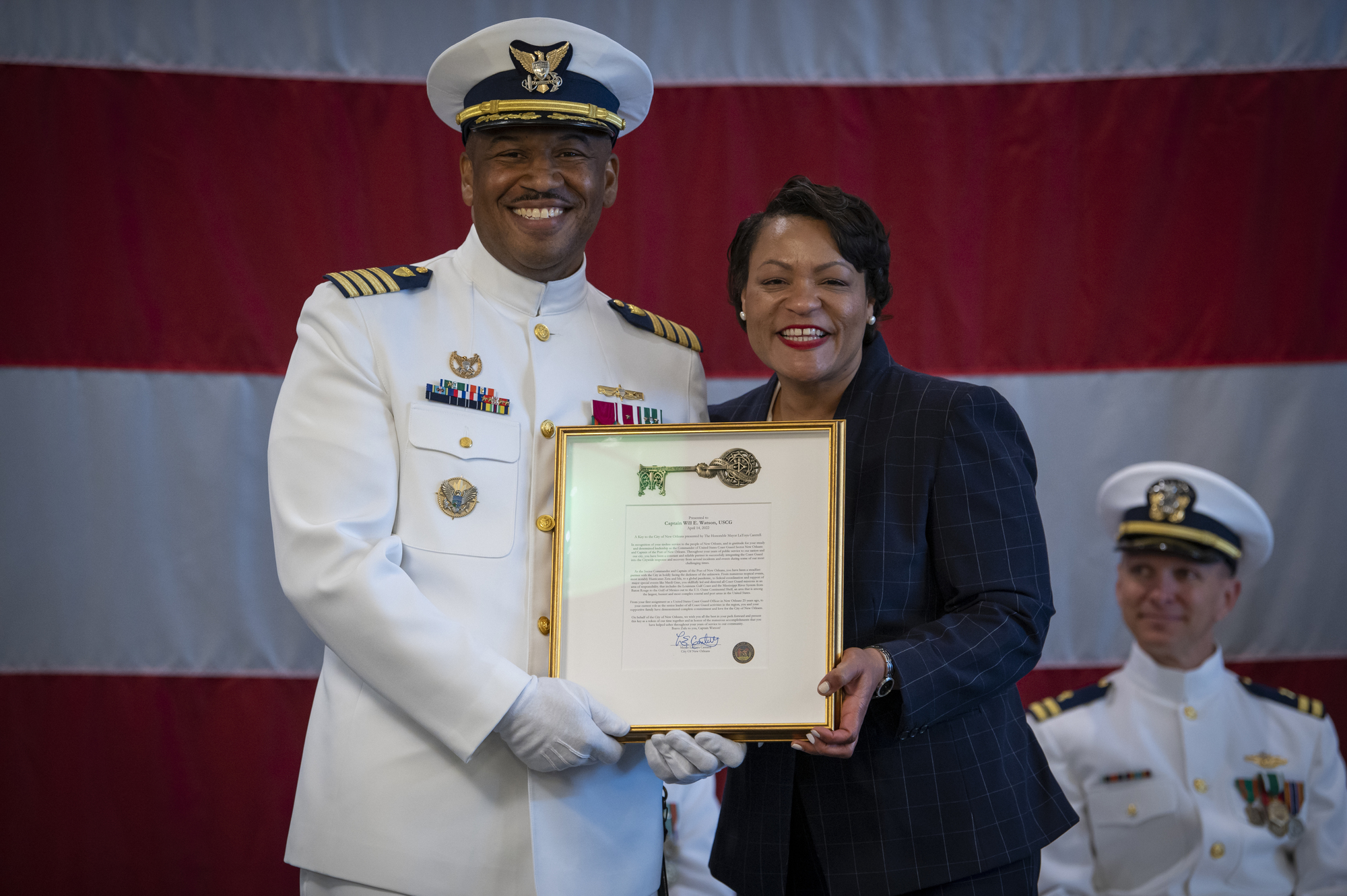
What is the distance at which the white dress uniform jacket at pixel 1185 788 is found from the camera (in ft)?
8.59

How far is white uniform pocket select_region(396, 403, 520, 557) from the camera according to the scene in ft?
5.52

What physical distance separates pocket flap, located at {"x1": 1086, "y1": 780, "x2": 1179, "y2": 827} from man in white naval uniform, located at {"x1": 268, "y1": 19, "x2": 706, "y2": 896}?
1.38 metres

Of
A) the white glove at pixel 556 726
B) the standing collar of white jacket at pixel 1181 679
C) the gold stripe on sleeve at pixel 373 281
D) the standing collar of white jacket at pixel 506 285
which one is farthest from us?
the standing collar of white jacket at pixel 1181 679

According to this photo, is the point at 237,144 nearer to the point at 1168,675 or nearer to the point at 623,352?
the point at 623,352

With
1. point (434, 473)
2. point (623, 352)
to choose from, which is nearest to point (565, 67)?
point (623, 352)

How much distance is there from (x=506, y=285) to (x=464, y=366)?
0.18 metres

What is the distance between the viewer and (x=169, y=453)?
9.46ft

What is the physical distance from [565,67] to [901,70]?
4.74 feet

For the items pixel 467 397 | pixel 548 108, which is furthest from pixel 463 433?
pixel 548 108

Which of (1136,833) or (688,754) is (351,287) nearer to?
(688,754)

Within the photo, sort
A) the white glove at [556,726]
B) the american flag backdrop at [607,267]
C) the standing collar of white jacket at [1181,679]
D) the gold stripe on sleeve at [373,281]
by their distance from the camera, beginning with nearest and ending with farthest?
the white glove at [556,726], the gold stripe on sleeve at [373,281], the standing collar of white jacket at [1181,679], the american flag backdrop at [607,267]

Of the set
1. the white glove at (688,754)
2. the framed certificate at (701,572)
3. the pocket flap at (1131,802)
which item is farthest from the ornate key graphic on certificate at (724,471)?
the pocket flap at (1131,802)

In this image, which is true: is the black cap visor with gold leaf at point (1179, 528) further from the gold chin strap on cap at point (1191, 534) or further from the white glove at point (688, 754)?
the white glove at point (688, 754)

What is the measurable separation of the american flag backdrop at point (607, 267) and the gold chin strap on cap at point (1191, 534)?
250mm
